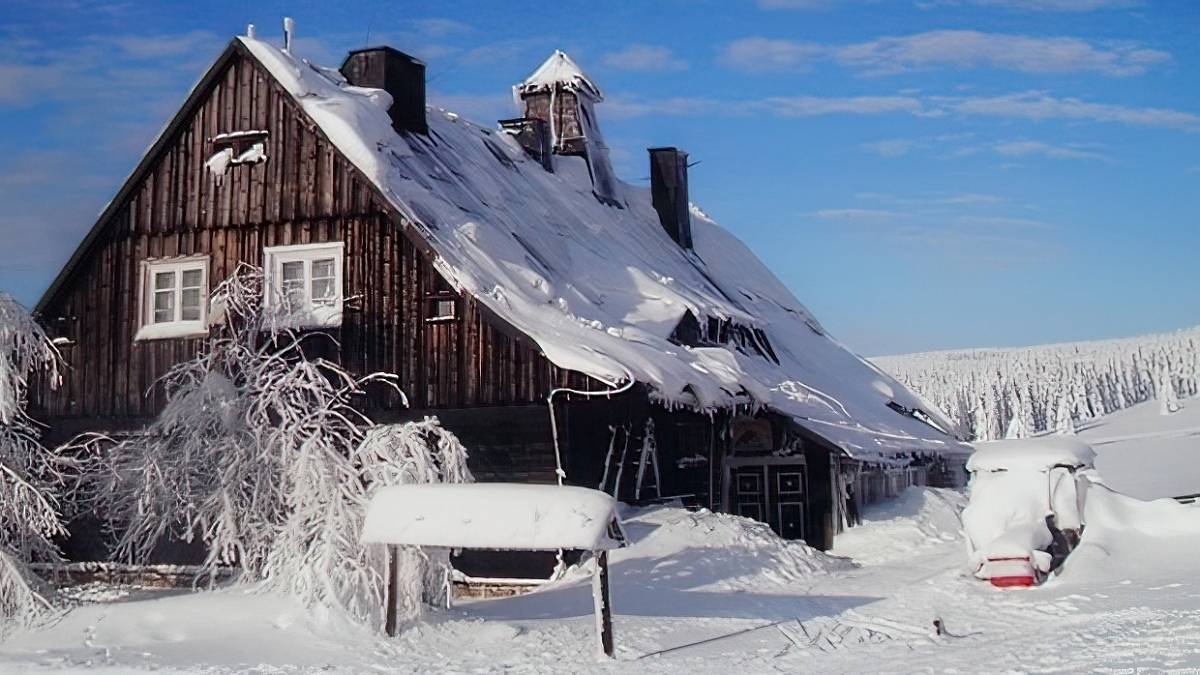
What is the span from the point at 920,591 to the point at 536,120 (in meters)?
14.2

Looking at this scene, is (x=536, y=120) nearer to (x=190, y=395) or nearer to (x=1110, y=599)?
(x=190, y=395)

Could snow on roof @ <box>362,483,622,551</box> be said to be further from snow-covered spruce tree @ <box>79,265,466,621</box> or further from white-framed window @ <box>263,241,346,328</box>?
white-framed window @ <box>263,241,346,328</box>

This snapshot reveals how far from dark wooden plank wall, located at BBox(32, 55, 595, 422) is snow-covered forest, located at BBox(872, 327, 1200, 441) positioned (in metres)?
81.8

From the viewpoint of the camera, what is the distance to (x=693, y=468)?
21391 mm

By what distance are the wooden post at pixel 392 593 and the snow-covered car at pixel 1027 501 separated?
25.0 feet

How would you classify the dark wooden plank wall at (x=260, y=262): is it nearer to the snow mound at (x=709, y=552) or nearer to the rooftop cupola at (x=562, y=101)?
the snow mound at (x=709, y=552)

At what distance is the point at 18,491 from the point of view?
1251cm

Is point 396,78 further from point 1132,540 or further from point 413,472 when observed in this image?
point 1132,540

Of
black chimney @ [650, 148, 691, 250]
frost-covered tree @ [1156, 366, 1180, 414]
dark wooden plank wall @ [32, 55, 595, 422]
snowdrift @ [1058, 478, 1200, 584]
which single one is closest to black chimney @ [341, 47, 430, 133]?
dark wooden plank wall @ [32, 55, 595, 422]

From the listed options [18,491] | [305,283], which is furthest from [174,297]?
[18,491]

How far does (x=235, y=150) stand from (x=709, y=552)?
9.63 metres

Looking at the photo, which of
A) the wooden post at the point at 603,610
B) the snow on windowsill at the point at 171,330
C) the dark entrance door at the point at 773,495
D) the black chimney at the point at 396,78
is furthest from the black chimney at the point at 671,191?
the wooden post at the point at 603,610

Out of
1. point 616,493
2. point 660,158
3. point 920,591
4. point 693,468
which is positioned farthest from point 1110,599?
point 660,158

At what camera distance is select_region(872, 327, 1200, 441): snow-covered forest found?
117225 mm
